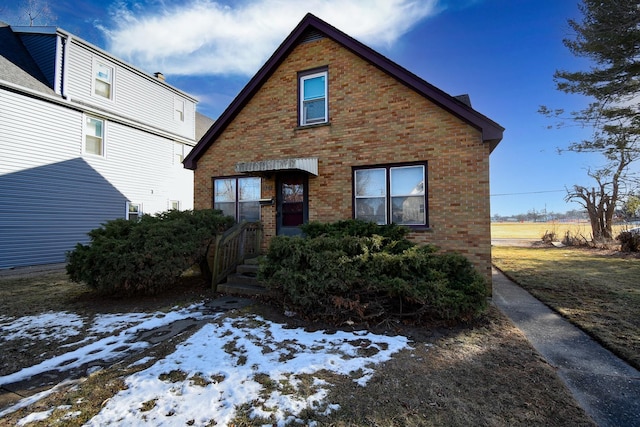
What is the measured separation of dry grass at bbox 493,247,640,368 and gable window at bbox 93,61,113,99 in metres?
17.7

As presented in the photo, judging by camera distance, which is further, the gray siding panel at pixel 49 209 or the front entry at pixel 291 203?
the gray siding panel at pixel 49 209

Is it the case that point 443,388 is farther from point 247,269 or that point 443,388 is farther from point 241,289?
point 247,269

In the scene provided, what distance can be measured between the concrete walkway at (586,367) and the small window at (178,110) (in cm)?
1838

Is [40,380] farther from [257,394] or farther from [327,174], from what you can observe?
[327,174]

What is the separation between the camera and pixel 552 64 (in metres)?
12.5

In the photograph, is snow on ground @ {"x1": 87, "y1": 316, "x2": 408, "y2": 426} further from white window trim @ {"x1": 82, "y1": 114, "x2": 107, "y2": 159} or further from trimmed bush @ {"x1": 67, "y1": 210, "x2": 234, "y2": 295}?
white window trim @ {"x1": 82, "y1": 114, "x2": 107, "y2": 159}

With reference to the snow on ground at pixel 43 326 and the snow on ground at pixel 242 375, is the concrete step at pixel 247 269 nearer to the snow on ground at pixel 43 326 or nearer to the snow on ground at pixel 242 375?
the snow on ground at pixel 242 375

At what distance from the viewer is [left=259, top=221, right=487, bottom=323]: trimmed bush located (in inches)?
185

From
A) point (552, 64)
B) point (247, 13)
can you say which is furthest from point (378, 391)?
point (552, 64)

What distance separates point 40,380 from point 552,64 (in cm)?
1770

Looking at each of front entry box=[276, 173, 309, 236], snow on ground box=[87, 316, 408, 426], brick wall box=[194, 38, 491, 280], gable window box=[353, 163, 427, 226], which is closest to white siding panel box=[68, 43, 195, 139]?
brick wall box=[194, 38, 491, 280]

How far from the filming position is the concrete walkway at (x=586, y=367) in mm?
2720

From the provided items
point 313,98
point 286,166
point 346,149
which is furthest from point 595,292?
point 313,98

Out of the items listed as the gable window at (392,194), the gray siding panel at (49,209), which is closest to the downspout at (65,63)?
the gray siding panel at (49,209)
